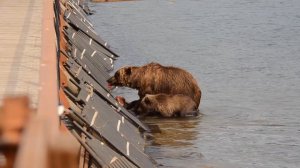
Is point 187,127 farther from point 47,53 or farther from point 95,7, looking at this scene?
point 95,7

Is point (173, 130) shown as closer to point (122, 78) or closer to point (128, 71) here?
point (128, 71)

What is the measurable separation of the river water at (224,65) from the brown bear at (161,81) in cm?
61

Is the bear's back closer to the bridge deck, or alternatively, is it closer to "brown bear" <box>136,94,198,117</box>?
"brown bear" <box>136,94,198,117</box>

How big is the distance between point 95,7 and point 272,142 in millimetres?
29905

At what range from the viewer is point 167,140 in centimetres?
1383

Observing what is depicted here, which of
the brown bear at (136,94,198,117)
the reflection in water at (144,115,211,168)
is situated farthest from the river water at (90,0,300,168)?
the brown bear at (136,94,198,117)

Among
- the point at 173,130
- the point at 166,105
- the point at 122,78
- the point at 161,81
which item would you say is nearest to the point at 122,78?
the point at 122,78

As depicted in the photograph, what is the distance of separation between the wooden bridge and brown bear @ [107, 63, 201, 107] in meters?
0.65

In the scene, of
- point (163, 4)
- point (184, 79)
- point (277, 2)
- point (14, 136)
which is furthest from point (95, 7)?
point (14, 136)

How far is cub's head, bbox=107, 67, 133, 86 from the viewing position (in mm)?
16672

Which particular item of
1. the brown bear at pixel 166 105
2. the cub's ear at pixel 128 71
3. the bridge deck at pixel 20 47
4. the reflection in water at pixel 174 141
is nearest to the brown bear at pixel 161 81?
the cub's ear at pixel 128 71

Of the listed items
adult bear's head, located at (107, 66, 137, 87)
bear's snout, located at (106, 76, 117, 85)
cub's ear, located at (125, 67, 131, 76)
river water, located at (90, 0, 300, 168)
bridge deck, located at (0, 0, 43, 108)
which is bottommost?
river water, located at (90, 0, 300, 168)

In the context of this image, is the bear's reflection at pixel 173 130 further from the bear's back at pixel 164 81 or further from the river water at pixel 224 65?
the bear's back at pixel 164 81

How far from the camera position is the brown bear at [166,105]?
1542cm
